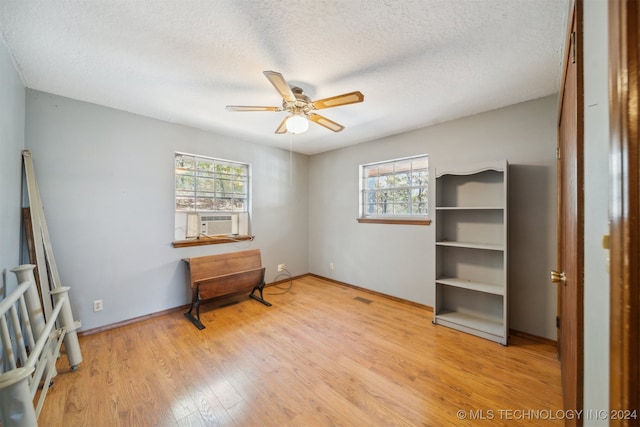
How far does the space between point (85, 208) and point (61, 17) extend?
179cm

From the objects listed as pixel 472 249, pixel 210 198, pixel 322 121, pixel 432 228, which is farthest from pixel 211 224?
pixel 472 249

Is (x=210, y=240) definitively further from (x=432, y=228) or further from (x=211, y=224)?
(x=432, y=228)

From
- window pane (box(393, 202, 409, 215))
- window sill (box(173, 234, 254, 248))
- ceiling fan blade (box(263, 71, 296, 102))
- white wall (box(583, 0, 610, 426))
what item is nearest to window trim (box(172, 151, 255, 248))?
window sill (box(173, 234, 254, 248))

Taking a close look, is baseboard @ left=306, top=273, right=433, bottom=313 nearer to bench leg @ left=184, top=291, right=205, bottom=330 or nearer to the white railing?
bench leg @ left=184, top=291, right=205, bottom=330

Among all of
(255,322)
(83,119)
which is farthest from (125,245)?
(255,322)

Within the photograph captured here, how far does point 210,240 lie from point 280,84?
2.47m

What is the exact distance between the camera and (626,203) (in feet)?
1.27

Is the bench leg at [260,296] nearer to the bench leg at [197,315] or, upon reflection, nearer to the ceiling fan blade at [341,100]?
the bench leg at [197,315]

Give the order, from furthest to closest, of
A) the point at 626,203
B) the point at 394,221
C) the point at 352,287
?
the point at 352,287, the point at 394,221, the point at 626,203

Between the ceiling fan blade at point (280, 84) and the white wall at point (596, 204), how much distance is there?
1411mm

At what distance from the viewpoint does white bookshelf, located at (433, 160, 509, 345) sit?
98.8 inches

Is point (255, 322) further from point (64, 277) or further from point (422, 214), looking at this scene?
point (422, 214)

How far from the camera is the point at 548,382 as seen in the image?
1.80m

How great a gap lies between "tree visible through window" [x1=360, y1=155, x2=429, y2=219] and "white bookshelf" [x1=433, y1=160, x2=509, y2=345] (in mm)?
379
